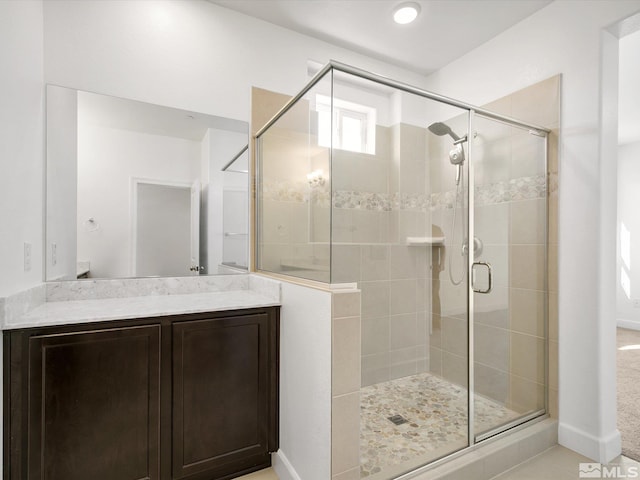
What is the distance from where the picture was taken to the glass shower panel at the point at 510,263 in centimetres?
207

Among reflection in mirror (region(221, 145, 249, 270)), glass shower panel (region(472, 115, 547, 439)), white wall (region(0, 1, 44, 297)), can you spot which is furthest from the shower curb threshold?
white wall (region(0, 1, 44, 297))

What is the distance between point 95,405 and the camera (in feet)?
4.49

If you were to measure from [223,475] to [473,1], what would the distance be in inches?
125

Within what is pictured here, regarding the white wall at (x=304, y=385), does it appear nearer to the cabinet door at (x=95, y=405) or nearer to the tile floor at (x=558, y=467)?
the cabinet door at (x=95, y=405)

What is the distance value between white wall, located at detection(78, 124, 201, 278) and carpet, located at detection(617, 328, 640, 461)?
3.19m

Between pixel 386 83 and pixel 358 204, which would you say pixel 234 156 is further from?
pixel 386 83

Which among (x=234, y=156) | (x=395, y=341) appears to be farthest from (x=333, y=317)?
(x=395, y=341)

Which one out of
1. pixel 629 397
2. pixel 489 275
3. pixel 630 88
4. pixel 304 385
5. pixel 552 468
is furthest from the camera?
pixel 630 88

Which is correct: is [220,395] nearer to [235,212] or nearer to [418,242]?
[235,212]

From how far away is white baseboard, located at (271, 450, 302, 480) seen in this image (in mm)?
1537

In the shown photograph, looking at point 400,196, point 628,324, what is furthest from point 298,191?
point 628,324

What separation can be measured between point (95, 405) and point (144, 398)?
0.18 meters

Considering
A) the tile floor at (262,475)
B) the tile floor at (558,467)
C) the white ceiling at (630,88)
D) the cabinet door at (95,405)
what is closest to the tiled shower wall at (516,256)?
the tile floor at (558,467)

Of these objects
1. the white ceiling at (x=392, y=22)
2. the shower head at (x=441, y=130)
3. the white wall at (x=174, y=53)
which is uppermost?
the white ceiling at (x=392, y=22)
